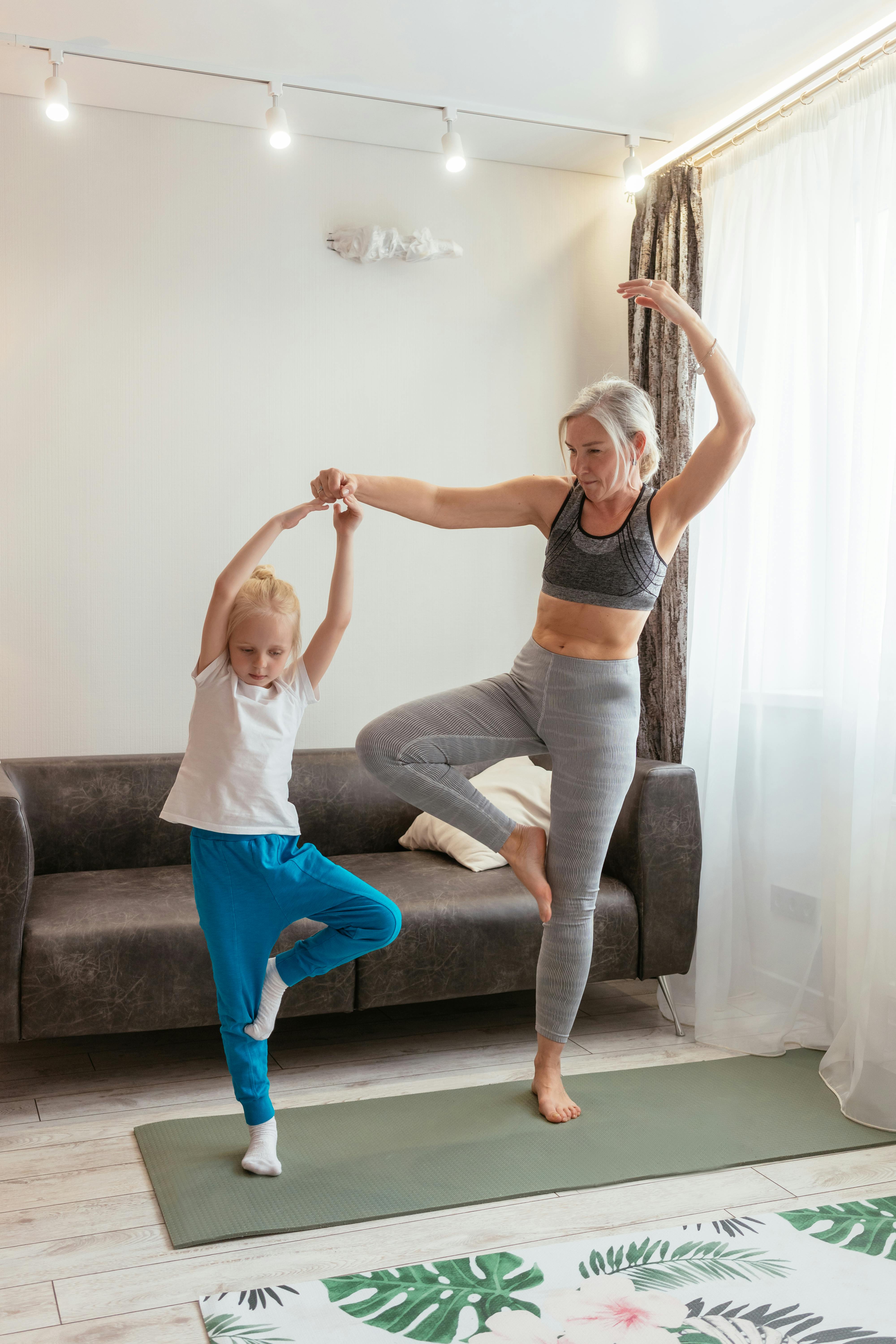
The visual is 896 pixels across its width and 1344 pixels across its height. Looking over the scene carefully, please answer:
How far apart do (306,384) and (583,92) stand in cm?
120

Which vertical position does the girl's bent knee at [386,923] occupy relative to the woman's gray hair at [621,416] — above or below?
below

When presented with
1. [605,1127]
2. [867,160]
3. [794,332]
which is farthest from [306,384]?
[605,1127]

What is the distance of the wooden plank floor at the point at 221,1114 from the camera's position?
171cm

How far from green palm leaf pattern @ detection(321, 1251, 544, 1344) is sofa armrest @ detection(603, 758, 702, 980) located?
1.25 m

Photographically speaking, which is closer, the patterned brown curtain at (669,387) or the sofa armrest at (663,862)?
the sofa armrest at (663,862)

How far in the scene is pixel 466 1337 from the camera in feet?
5.25

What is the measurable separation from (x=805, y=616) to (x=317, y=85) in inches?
80.3

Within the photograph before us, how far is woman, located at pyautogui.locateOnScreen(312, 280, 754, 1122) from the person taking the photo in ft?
7.31

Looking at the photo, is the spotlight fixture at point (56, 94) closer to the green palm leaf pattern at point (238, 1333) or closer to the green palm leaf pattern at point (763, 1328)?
the green palm leaf pattern at point (238, 1333)

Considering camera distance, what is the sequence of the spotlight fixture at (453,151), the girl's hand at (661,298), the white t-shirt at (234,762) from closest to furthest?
the white t-shirt at (234,762) → the girl's hand at (661,298) → the spotlight fixture at (453,151)

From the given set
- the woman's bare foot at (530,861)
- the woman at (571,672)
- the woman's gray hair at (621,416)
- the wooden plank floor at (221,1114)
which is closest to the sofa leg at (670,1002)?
the wooden plank floor at (221,1114)

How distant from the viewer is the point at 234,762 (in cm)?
202

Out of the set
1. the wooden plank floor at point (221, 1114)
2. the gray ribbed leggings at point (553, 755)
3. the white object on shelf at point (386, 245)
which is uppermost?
the white object on shelf at point (386, 245)

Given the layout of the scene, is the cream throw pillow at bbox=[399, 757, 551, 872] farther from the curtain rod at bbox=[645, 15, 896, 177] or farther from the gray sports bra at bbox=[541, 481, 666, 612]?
the curtain rod at bbox=[645, 15, 896, 177]
